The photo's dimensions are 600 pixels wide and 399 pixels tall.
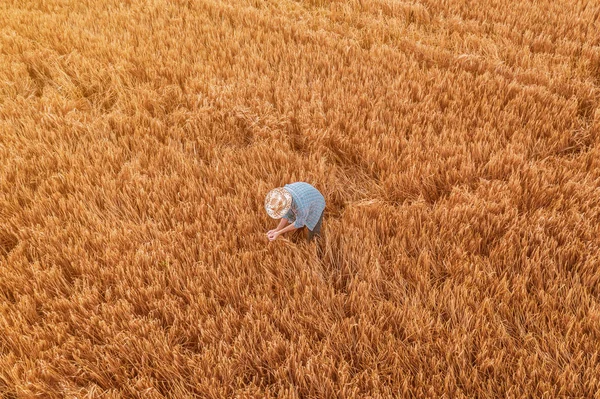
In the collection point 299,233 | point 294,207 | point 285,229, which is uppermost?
point 294,207

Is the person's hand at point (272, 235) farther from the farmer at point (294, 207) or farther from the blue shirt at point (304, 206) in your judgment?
the blue shirt at point (304, 206)

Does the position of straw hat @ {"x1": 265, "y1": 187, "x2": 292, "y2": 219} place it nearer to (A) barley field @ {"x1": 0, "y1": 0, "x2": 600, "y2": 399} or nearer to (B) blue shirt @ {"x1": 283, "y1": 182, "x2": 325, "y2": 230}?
(B) blue shirt @ {"x1": 283, "y1": 182, "x2": 325, "y2": 230}

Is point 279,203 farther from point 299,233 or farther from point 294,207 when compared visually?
point 299,233

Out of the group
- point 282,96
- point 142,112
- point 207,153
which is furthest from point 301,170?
point 142,112

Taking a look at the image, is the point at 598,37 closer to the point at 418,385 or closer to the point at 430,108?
the point at 430,108

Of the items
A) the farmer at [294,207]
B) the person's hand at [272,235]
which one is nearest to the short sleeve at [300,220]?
the farmer at [294,207]

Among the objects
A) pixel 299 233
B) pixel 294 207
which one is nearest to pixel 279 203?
pixel 294 207

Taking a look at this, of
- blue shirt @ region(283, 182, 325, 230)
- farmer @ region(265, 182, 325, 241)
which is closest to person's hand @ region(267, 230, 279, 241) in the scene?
farmer @ region(265, 182, 325, 241)
